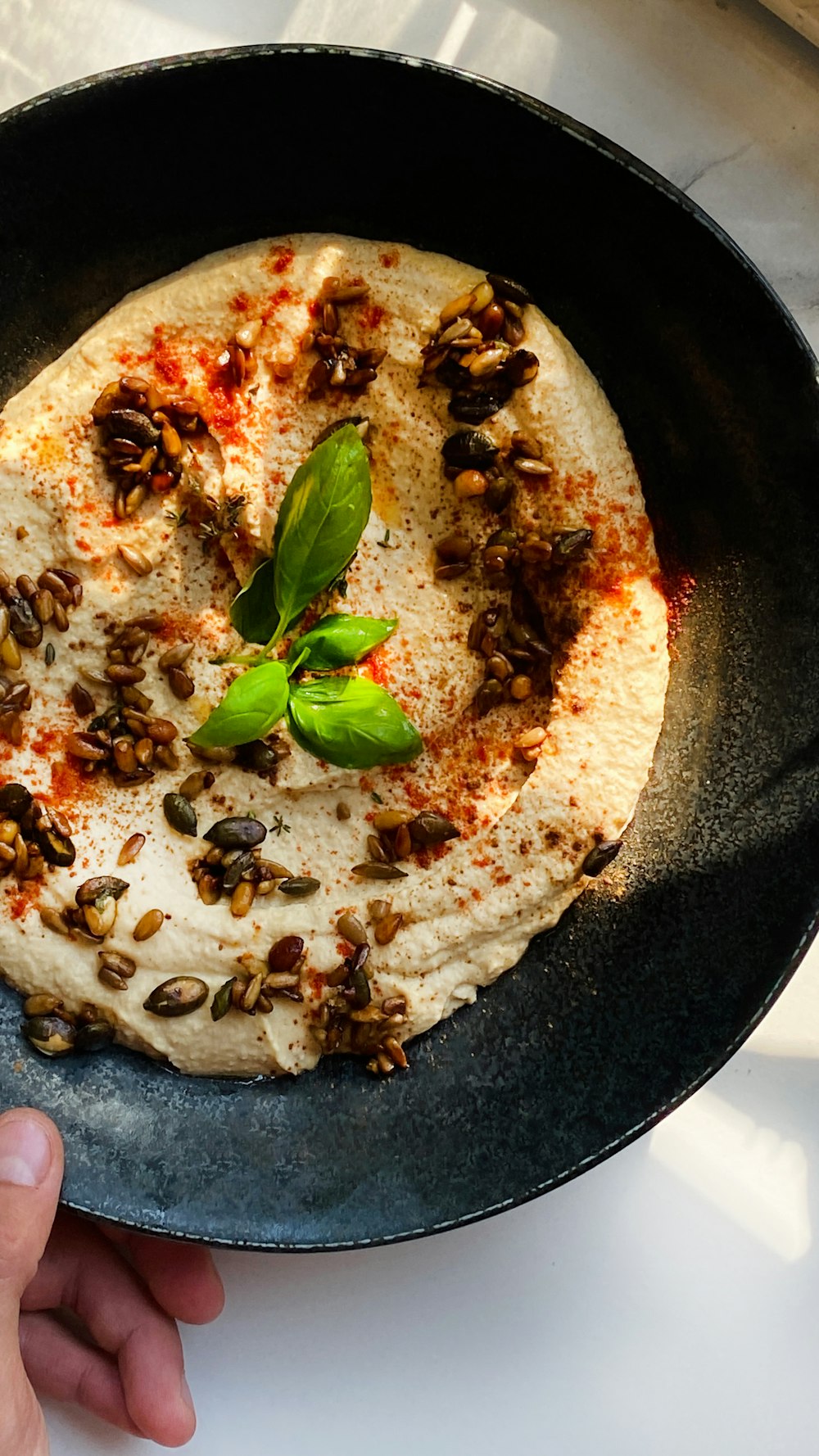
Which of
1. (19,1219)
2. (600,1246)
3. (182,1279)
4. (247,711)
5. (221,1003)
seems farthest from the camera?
(600,1246)

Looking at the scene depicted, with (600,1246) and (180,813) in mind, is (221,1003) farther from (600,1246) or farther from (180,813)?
(600,1246)

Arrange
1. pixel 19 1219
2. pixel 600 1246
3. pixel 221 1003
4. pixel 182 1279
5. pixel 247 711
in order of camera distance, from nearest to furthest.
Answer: pixel 19 1219 → pixel 247 711 → pixel 221 1003 → pixel 182 1279 → pixel 600 1246

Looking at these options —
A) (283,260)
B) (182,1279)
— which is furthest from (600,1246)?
(283,260)

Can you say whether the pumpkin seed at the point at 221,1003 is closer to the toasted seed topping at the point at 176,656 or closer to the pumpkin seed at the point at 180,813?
the pumpkin seed at the point at 180,813

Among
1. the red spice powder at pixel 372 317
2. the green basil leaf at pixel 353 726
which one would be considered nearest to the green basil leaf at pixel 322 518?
the green basil leaf at pixel 353 726

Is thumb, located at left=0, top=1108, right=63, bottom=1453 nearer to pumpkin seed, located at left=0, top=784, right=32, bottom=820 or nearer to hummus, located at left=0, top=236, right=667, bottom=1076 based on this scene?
hummus, located at left=0, top=236, right=667, bottom=1076

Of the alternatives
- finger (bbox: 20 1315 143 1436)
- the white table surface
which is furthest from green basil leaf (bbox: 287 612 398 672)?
finger (bbox: 20 1315 143 1436)
